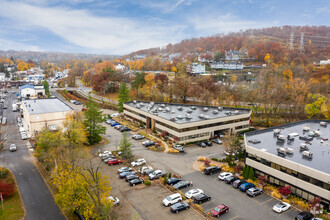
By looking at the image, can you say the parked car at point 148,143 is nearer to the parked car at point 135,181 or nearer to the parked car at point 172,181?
the parked car at point 135,181

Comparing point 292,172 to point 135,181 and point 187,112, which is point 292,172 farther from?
point 187,112

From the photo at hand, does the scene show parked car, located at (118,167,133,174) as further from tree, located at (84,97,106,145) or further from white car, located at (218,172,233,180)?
tree, located at (84,97,106,145)

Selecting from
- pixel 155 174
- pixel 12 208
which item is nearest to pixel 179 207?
pixel 155 174

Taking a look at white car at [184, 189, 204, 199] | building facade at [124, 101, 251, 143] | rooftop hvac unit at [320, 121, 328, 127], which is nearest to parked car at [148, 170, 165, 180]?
white car at [184, 189, 204, 199]

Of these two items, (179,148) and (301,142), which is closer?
(301,142)

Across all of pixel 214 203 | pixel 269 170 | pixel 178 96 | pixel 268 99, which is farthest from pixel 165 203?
pixel 178 96

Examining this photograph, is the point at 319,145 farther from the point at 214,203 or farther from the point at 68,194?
the point at 68,194

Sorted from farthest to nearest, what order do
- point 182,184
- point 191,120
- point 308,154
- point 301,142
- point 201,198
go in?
point 191,120 < point 301,142 < point 182,184 < point 308,154 < point 201,198
